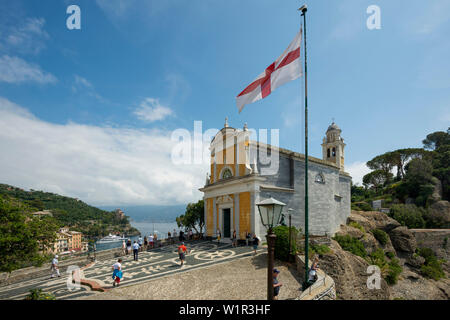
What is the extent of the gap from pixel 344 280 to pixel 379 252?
15.0 meters

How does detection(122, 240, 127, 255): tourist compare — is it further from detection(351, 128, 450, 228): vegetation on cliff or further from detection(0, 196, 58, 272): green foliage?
detection(351, 128, 450, 228): vegetation on cliff

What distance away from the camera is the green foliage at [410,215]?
3378 cm

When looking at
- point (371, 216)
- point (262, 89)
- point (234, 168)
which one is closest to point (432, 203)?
point (371, 216)

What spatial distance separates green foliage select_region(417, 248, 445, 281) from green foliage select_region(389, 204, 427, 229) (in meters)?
5.53

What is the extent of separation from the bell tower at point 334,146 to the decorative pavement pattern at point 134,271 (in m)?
20.6

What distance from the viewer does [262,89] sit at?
32.5 feet

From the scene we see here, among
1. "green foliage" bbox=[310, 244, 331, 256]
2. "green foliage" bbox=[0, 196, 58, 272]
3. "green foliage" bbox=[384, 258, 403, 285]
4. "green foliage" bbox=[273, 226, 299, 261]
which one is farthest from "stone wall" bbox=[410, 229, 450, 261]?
"green foliage" bbox=[0, 196, 58, 272]

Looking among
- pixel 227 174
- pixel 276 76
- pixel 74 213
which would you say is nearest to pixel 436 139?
pixel 227 174

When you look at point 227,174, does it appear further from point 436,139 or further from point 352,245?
point 436,139

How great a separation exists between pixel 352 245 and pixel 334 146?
14.2 m

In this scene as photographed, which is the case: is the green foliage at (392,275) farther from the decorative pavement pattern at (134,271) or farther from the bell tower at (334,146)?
the decorative pavement pattern at (134,271)

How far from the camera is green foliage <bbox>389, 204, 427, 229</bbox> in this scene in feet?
111

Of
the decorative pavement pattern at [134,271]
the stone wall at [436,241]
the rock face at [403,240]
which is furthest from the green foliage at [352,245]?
the stone wall at [436,241]

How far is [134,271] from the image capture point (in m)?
12.7
